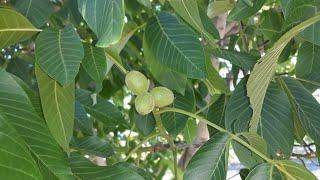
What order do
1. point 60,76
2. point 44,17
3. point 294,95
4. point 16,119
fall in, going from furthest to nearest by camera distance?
point 44,17 < point 294,95 < point 60,76 < point 16,119

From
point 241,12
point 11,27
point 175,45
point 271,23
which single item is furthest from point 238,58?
point 11,27

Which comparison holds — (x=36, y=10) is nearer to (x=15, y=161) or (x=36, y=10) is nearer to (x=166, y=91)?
(x=166, y=91)

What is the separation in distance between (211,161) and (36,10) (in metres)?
0.56

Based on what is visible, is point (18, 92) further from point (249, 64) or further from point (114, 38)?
point (249, 64)

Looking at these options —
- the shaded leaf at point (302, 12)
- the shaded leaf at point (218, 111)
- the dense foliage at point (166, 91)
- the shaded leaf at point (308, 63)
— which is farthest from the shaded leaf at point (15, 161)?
the shaded leaf at point (308, 63)

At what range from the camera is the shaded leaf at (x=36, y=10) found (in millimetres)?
1107

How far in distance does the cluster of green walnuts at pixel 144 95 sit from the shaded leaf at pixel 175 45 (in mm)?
57

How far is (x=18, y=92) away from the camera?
620 millimetres

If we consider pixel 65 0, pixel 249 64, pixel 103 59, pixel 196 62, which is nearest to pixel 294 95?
pixel 249 64

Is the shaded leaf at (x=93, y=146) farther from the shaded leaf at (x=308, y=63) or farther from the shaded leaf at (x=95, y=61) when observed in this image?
the shaded leaf at (x=308, y=63)

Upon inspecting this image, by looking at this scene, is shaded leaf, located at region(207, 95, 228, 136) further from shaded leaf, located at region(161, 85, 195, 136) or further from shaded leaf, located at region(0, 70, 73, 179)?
shaded leaf, located at region(0, 70, 73, 179)

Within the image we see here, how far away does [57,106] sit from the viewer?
777mm

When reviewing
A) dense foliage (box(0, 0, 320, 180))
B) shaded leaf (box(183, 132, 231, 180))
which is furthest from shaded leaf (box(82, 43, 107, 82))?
shaded leaf (box(183, 132, 231, 180))

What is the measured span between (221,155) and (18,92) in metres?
0.33
